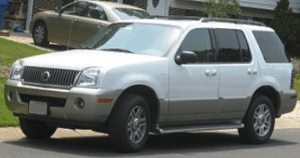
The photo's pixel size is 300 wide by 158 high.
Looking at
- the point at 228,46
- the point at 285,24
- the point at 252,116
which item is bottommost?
the point at 285,24

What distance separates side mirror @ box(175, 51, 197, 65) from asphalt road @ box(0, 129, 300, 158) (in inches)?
46.7

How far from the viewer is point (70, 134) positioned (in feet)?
39.7

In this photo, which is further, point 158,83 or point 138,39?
point 138,39

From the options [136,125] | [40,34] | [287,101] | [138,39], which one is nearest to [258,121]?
[287,101]

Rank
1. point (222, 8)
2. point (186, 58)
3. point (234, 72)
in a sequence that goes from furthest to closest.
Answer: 1. point (222, 8)
2. point (234, 72)
3. point (186, 58)

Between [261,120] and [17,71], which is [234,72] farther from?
[17,71]

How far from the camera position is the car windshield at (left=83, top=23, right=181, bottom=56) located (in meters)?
11.2

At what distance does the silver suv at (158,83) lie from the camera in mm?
10133

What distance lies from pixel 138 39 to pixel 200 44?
900 millimetres

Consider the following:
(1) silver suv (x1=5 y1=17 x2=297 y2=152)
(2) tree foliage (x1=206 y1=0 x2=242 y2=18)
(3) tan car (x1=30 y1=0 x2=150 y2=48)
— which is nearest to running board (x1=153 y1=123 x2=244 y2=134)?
(1) silver suv (x1=5 y1=17 x2=297 y2=152)

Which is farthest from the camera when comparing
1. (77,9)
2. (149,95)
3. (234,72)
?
(77,9)

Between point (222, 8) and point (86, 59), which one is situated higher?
point (86, 59)

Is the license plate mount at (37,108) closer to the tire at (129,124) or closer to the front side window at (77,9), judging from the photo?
the tire at (129,124)

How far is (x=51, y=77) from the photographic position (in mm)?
10289
